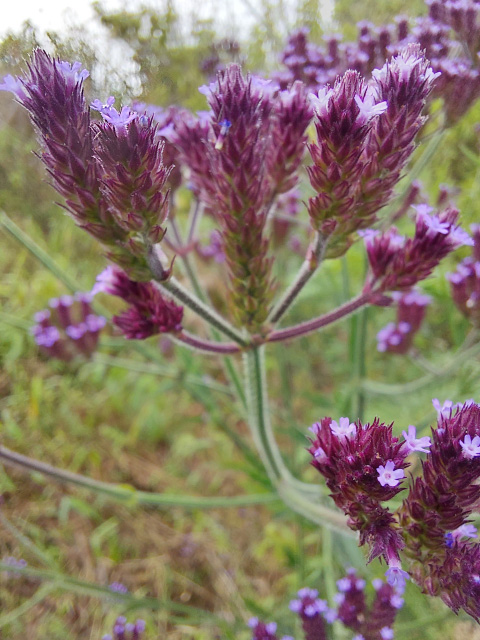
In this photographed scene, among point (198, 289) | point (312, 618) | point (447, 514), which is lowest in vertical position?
point (312, 618)

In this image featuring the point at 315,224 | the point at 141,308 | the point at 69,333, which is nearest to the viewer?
the point at 315,224

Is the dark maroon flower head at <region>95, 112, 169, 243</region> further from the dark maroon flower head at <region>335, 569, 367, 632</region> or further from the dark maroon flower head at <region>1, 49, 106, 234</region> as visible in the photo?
the dark maroon flower head at <region>335, 569, 367, 632</region>

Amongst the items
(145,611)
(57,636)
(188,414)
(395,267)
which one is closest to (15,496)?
(57,636)

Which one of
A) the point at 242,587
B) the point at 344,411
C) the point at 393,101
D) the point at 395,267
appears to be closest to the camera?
the point at 393,101

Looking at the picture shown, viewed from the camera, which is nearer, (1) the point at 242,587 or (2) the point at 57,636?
(2) the point at 57,636

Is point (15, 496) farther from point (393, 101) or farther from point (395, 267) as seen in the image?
point (393, 101)

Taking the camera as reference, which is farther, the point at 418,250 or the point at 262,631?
the point at 262,631

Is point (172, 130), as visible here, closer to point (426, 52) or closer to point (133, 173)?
point (133, 173)

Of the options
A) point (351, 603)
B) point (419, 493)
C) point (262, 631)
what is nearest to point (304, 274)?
point (419, 493)
